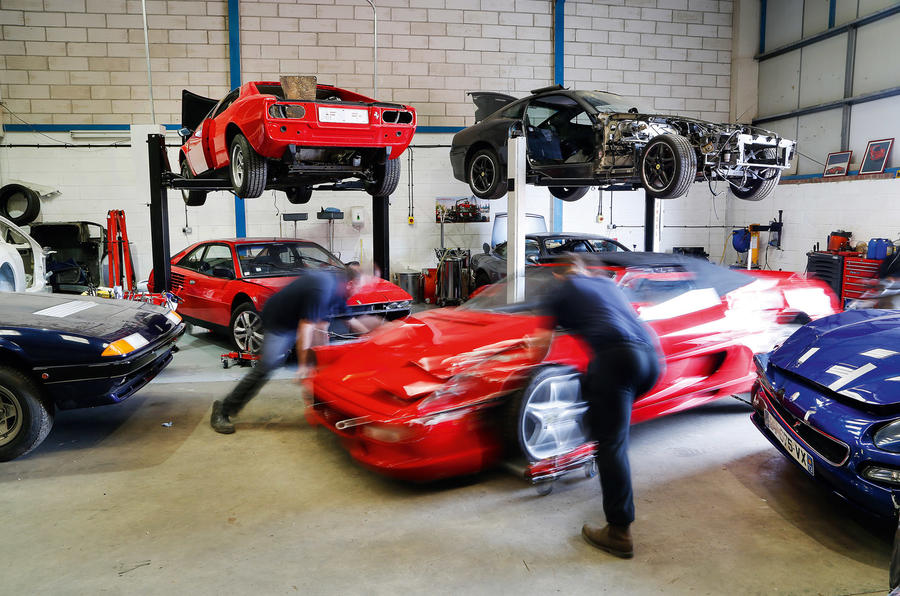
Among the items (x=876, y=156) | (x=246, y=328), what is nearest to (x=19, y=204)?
(x=246, y=328)

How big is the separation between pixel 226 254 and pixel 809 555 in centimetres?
600

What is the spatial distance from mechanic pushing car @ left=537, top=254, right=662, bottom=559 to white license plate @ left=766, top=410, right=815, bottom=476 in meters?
0.83

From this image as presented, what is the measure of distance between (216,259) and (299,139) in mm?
2658

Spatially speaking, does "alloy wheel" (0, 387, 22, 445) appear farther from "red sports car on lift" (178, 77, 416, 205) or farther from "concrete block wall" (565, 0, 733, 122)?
"concrete block wall" (565, 0, 733, 122)

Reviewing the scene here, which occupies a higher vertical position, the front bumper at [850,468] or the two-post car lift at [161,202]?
the two-post car lift at [161,202]

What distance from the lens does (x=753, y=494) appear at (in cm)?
320

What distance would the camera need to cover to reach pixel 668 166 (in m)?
5.66

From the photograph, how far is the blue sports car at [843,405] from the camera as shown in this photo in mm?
2471

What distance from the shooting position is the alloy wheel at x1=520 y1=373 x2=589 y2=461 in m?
3.11

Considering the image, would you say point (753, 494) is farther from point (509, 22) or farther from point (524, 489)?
point (509, 22)

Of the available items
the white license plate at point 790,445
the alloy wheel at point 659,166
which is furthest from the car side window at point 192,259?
the white license plate at point 790,445

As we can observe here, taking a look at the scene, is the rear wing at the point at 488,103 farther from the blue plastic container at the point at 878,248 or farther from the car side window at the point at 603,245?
the blue plastic container at the point at 878,248

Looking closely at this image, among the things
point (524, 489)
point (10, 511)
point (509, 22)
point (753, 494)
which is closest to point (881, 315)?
point (753, 494)

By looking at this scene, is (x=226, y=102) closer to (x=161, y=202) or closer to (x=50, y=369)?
(x=161, y=202)
